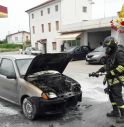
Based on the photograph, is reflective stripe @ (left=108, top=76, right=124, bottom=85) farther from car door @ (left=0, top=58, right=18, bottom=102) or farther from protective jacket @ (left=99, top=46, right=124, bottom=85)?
car door @ (left=0, top=58, right=18, bottom=102)

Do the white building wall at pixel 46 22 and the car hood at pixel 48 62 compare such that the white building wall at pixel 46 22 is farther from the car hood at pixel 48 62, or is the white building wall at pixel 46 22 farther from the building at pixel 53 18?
A: the car hood at pixel 48 62

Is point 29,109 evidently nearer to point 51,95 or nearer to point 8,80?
point 51,95

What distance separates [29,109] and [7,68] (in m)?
1.58

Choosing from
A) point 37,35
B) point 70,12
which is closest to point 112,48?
point 70,12

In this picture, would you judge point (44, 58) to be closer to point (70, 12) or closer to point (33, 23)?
point (70, 12)

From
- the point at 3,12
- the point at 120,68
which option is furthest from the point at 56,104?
the point at 3,12

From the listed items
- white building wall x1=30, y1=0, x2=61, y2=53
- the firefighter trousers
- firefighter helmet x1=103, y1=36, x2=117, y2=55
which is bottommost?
the firefighter trousers

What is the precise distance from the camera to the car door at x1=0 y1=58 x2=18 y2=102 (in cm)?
709

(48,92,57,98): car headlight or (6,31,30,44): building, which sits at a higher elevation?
(6,31,30,44): building

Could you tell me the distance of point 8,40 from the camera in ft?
314

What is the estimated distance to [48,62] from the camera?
23.7ft

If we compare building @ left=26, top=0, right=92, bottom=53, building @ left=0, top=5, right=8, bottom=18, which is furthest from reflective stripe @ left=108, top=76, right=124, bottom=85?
building @ left=26, top=0, right=92, bottom=53

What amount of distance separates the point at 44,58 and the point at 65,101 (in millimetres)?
1161

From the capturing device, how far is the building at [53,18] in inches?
1586
